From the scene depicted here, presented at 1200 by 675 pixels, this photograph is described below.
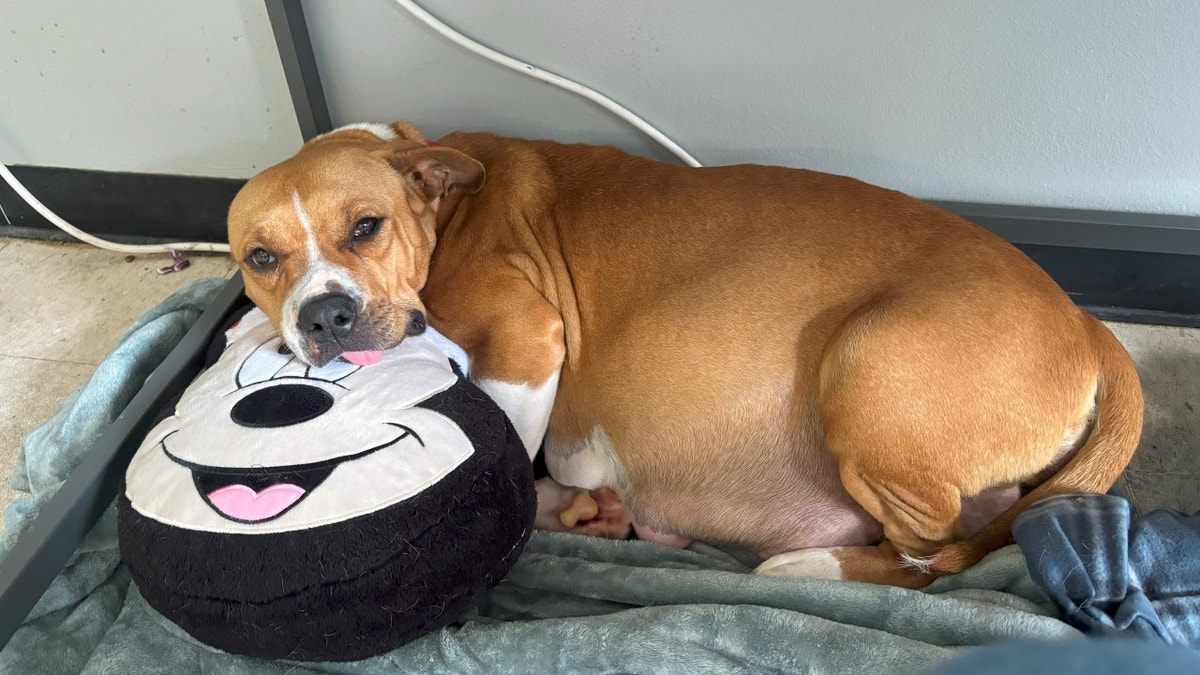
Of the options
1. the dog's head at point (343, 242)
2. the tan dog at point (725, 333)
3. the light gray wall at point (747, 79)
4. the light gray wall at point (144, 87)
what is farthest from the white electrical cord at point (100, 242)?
the dog's head at point (343, 242)

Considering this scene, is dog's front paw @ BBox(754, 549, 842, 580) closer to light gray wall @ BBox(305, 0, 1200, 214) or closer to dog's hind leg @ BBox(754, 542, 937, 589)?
dog's hind leg @ BBox(754, 542, 937, 589)

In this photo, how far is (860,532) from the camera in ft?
6.70

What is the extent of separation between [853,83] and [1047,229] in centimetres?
83

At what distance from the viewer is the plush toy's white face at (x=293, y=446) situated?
1597 millimetres

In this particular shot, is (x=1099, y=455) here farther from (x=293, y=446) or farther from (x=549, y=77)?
(x=549, y=77)

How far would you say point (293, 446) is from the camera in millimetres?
1656

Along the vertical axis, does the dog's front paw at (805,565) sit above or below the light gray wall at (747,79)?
below

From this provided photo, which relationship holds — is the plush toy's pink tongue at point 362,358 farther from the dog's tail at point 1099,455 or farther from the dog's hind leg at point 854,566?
the dog's tail at point 1099,455

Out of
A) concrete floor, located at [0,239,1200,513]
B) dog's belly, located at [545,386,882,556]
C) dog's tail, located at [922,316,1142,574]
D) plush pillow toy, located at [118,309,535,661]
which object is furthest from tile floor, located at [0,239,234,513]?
dog's tail, located at [922,316,1142,574]

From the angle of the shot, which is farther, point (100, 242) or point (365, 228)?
point (100, 242)

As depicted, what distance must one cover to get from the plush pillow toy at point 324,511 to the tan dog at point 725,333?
199 mm

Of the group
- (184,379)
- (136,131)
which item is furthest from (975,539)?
(136,131)

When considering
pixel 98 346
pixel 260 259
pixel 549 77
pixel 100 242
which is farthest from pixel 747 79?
pixel 100 242

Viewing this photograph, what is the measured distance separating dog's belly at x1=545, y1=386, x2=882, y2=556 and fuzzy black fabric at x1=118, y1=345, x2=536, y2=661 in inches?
20.6
